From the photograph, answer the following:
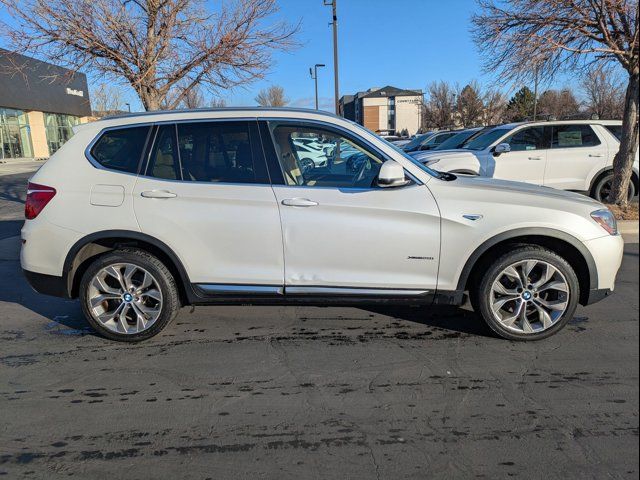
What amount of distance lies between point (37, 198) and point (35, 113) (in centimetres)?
3986

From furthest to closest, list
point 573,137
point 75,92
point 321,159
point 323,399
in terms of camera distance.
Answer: point 75,92 < point 573,137 < point 321,159 < point 323,399

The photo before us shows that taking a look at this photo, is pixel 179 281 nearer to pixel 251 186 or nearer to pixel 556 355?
pixel 251 186

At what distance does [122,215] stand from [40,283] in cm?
100

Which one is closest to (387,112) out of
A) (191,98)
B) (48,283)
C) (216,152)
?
(191,98)

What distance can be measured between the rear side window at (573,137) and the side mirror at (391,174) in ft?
22.8

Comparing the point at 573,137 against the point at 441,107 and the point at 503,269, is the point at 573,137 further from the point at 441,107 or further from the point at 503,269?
the point at 441,107

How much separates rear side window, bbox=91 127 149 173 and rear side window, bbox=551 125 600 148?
8.11 m

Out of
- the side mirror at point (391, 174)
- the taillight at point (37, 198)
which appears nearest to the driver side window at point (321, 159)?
the side mirror at point (391, 174)

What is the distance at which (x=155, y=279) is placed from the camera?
3908mm

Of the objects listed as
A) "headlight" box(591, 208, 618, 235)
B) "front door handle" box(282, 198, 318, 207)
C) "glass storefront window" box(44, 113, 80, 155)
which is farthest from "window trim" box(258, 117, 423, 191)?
"glass storefront window" box(44, 113, 80, 155)

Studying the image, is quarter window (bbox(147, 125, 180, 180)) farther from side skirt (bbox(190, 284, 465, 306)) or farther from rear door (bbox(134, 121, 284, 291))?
side skirt (bbox(190, 284, 465, 306))

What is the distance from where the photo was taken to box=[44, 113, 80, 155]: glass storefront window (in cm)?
3934

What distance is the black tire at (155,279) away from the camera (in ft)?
12.8

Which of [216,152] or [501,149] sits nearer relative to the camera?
[216,152]
